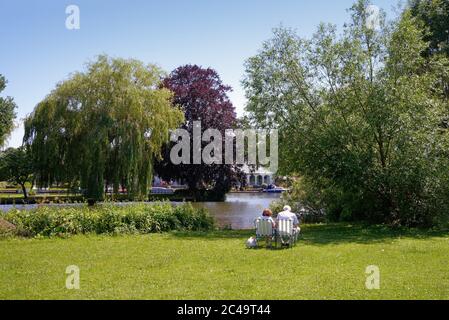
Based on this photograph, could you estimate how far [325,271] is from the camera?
8.95 m

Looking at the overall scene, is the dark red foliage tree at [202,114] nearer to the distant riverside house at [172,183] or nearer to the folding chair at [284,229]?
the distant riverside house at [172,183]

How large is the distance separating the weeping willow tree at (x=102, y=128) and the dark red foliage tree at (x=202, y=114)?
45.6 ft

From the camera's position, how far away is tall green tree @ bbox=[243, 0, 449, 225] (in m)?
16.4

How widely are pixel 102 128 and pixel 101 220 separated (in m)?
14.1

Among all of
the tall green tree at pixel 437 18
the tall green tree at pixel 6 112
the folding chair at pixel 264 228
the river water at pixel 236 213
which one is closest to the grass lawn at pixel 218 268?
the folding chair at pixel 264 228

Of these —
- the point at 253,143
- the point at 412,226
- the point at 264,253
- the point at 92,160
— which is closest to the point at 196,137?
the point at 92,160

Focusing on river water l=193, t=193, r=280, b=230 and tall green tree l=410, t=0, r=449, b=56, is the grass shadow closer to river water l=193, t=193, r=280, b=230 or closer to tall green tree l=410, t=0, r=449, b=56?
river water l=193, t=193, r=280, b=230

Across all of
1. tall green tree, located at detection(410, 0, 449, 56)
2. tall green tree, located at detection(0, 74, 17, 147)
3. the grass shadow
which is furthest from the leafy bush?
tall green tree, located at detection(0, 74, 17, 147)

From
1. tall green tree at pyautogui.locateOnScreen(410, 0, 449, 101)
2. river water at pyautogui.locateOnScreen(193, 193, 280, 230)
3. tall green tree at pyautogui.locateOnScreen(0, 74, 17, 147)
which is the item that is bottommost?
river water at pyautogui.locateOnScreen(193, 193, 280, 230)

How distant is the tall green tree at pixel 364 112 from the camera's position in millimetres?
16422

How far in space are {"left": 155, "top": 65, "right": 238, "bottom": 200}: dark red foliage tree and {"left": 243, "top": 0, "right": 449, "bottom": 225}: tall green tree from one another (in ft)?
83.0

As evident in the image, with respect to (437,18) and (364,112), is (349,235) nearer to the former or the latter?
(364,112)
